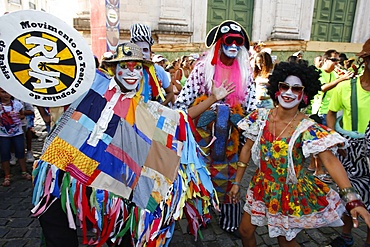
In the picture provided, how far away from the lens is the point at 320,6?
472 inches

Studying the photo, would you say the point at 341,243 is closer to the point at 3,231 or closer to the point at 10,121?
the point at 3,231

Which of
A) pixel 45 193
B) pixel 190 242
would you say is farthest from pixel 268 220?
pixel 45 193

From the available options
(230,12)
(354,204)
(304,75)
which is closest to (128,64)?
(304,75)

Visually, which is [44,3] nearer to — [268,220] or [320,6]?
[320,6]

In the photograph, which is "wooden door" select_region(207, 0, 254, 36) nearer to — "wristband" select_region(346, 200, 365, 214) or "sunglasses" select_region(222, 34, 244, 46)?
"sunglasses" select_region(222, 34, 244, 46)

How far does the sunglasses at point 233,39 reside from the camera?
2.78 m

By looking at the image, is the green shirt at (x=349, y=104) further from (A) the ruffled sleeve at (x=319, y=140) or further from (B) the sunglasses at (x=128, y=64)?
(B) the sunglasses at (x=128, y=64)

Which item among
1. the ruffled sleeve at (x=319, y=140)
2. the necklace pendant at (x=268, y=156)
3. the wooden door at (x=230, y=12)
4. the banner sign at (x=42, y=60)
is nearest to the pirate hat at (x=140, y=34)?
the banner sign at (x=42, y=60)

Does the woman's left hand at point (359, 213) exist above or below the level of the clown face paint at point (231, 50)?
below

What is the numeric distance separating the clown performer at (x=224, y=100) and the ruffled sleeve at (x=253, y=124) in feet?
1.29

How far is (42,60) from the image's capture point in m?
1.66

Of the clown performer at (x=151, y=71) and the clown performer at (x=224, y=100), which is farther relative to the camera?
the clown performer at (x=224, y=100)

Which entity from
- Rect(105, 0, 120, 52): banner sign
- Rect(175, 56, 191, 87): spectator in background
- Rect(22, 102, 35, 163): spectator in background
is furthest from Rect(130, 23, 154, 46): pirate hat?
Rect(105, 0, 120, 52): banner sign

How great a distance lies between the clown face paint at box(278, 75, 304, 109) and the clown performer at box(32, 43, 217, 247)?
2.75 feet
